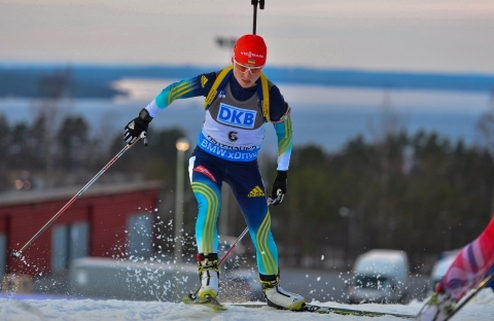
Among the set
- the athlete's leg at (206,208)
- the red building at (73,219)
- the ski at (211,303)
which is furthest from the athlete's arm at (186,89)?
the red building at (73,219)

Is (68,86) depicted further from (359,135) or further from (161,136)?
(359,135)

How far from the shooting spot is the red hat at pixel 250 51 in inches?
209

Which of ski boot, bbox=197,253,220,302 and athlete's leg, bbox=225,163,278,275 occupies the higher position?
athlete's leg, bbox=225,163,278,275

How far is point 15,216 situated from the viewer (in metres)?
21.5

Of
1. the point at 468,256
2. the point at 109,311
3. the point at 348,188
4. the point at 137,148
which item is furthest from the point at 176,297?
the point at 137,148

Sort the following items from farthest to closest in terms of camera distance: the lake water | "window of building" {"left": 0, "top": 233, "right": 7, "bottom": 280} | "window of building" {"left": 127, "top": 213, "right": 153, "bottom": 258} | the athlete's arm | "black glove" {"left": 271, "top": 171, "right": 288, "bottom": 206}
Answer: the lake water < "window of building" {"left": 0, "top": 233, "right": 7, "bottom": 280} < "window of building" {"left": 127, "top": 213, "right": 153, "bottom": 258} < "black glove" {"left": 271, "top": 171, "right": 288, "bottom": 206} < the athlete's arm

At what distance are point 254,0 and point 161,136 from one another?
49.8 metres

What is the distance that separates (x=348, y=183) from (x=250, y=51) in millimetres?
42145

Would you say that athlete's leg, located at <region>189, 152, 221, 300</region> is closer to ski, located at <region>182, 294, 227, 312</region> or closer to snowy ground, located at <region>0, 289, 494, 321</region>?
ski, located at <region>182, 294, 227, 312</region>

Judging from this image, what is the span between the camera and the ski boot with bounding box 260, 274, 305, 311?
5.60 meters

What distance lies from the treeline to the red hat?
3421 centimetres

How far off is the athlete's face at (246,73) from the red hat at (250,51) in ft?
0.11

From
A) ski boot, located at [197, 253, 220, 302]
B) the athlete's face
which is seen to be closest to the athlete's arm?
the athlete's face

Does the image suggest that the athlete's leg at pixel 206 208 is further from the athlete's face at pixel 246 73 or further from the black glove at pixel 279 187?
the athlete's face at pixel 246 73
